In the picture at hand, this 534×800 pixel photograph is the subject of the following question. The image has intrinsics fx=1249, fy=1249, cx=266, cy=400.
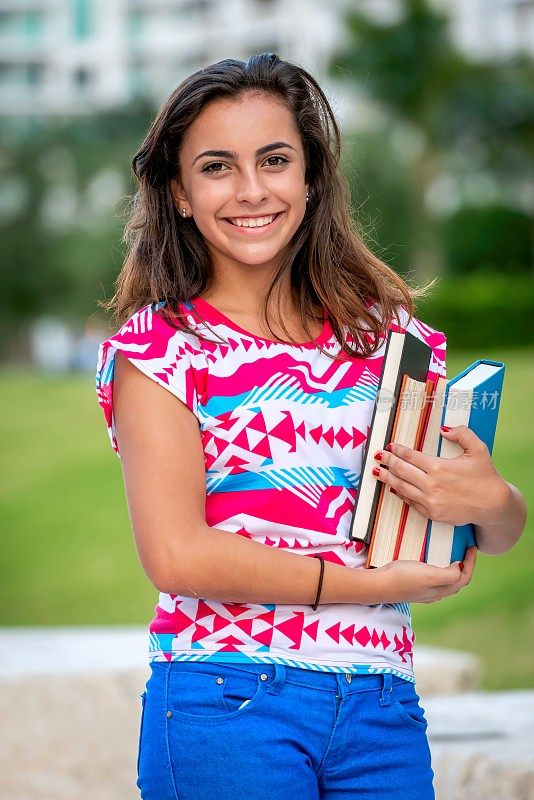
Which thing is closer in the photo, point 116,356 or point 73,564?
point 116,356

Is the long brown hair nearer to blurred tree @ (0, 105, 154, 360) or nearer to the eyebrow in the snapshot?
the eyebrow

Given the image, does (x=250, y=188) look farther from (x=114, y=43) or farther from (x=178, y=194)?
(x=114, y=43)

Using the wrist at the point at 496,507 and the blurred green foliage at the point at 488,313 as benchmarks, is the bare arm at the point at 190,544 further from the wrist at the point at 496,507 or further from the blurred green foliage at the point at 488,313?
the blurred green foliage at the point at 488,313

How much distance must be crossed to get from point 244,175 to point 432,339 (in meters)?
0.31

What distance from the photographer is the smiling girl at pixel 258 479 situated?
1.24 metres

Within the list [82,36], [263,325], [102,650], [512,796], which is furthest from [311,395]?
[82,36]

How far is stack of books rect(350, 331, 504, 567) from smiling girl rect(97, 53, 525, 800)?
0.02 m

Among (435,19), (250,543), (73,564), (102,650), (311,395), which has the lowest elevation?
(73,564)

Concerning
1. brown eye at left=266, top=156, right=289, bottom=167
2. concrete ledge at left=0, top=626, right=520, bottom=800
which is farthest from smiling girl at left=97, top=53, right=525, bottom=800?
concrete ledge at left=0, top=626, right=520, bottom=800

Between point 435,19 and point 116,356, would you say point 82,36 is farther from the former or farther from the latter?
point 116,356

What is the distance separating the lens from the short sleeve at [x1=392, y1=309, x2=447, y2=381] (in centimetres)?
147

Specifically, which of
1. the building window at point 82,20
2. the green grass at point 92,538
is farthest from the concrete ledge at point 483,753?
the building window at point 82,20

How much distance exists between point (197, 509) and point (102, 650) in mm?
2455

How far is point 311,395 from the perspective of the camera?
134cm
